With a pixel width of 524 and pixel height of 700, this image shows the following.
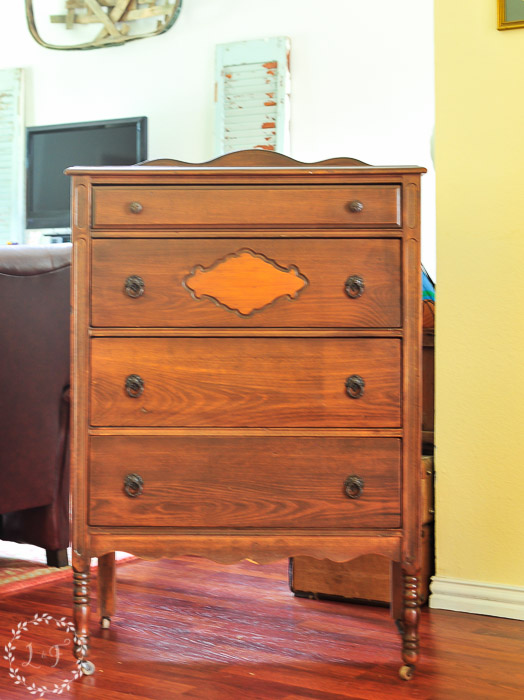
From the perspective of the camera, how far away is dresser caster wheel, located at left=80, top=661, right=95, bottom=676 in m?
1.66

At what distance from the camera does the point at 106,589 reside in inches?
78.2

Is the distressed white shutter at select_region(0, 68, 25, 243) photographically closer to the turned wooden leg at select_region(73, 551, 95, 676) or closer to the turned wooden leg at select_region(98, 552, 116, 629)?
the turned wooden leg at select_region(98, 552, 116, 629)

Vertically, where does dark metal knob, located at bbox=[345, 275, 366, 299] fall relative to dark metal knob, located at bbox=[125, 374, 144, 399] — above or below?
above

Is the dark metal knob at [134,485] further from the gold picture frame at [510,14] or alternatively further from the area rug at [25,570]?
the gold picture frame at [510,14]

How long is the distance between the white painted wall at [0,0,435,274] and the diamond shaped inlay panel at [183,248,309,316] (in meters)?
2.44

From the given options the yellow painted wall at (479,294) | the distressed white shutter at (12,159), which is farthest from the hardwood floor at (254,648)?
the distressed white shutter at (12,159)

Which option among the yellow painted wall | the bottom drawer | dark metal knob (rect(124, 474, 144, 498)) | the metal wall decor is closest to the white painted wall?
the metal wall decor

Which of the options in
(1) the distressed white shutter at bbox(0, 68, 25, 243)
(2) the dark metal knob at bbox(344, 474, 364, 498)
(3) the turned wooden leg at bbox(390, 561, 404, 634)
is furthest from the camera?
(1) the distressed white shutter at bbox(0, 68, 25, 243)

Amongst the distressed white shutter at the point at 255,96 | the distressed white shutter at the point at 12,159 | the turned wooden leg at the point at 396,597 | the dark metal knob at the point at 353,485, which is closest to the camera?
the dark metal knob at the point at 353,485

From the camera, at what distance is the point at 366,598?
217cm

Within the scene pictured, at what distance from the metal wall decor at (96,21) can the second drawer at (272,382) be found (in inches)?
158

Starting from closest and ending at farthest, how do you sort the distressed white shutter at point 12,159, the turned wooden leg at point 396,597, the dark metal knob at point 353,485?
1. the dark metal knob at point 353,485
2. the turned wooden leg at point 396,597
3. the distressed white shutter at point 12,159

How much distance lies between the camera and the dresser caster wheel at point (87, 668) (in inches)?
65.3

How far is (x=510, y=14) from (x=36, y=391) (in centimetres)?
164
